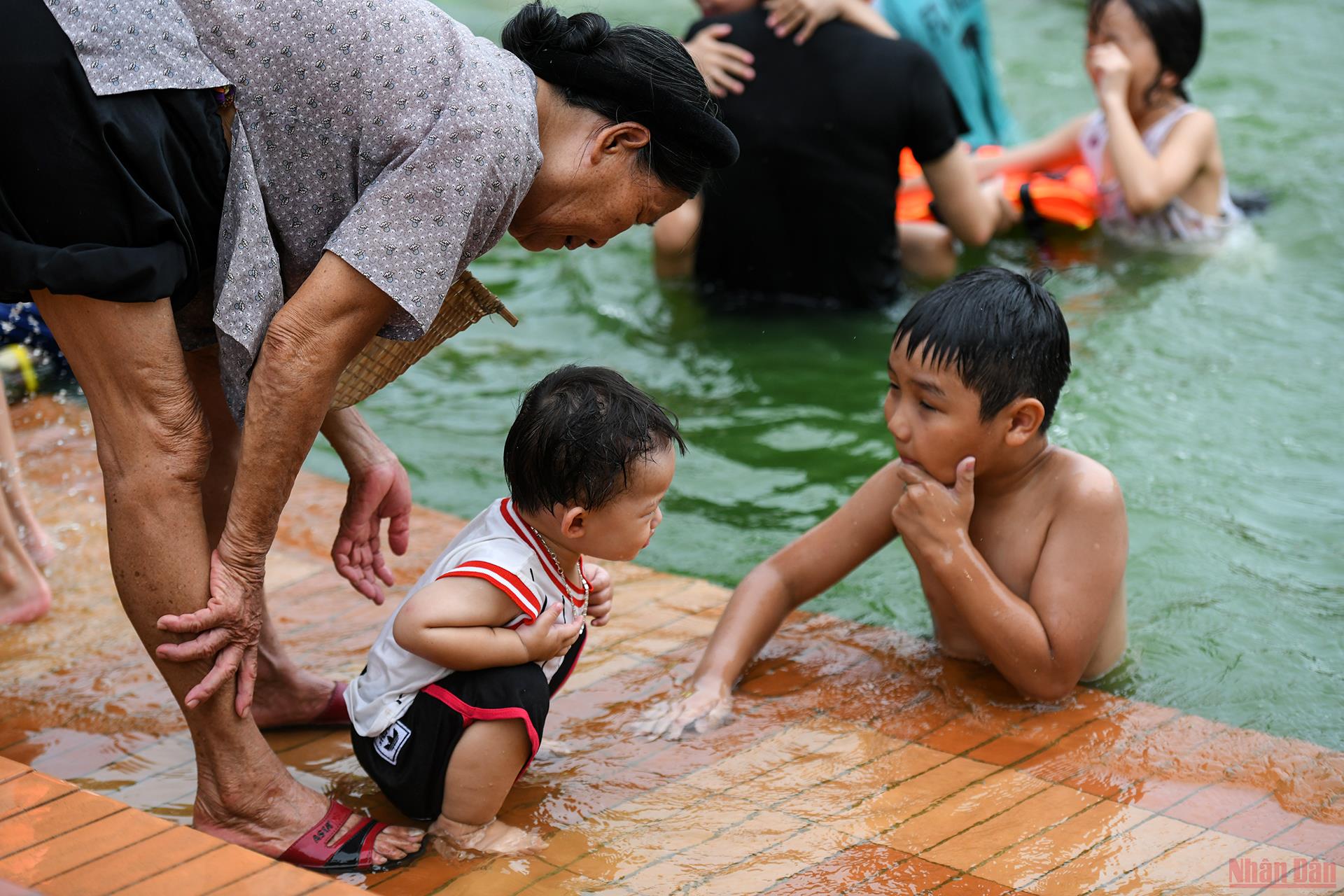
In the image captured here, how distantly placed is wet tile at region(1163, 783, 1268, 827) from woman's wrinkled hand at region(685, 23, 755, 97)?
3.89m

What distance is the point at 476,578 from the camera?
8.34 feet

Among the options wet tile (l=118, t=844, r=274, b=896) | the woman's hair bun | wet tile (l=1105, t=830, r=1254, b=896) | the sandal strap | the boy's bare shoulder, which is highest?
the woman's hair bun

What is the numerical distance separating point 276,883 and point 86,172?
122 cm

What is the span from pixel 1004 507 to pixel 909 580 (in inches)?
35.7

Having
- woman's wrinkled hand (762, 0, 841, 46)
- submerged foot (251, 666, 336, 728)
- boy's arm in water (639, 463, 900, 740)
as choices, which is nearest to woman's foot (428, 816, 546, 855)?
submerged foot (251, 666, 336, 728)

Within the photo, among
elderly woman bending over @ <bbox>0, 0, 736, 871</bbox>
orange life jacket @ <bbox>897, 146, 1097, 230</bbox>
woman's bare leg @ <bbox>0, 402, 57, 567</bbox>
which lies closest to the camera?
elderly woman bending over @ <bbox>0, 0, 736, 871</bbox>

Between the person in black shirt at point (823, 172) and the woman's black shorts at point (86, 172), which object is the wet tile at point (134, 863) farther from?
the person in black shirt at point (823, 172)

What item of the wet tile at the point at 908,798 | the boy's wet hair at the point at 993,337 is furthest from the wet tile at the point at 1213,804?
the boy's wet hair at the point at 993,337

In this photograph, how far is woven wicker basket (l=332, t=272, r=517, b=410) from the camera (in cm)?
283

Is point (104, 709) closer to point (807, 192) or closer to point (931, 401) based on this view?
point (931, 401)

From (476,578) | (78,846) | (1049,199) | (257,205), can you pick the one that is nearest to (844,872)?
(476,578)

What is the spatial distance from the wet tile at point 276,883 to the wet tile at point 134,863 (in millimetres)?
38

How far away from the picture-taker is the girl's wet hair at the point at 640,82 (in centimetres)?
250

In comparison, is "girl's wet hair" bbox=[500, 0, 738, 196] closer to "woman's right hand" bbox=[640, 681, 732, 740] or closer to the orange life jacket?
"woman's right hand" bbox=[640, 681, 732, 740]
